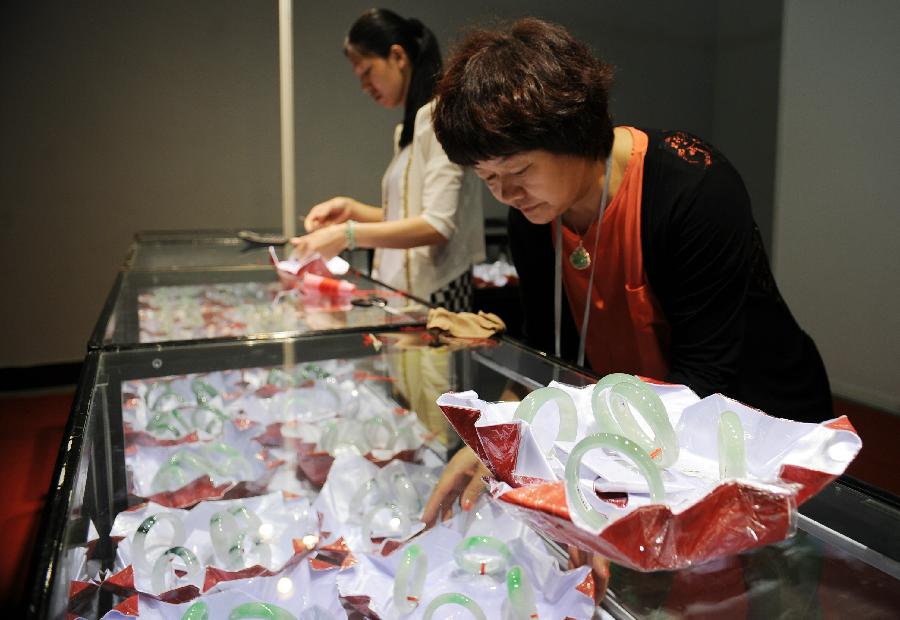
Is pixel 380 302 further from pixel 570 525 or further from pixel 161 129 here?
pixel 161 129

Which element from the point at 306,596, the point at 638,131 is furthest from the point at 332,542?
the point at 638,131

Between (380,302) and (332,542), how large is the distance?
0.89m

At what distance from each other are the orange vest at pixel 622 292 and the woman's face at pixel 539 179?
0.25 feet

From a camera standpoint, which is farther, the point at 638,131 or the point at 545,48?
the point at 638,131

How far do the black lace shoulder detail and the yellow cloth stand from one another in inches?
16.2

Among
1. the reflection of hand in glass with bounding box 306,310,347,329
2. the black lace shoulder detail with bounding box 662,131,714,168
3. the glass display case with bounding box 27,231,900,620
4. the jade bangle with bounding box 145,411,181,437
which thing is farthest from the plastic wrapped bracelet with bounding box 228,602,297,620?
the black lace shoulder detail with bounding box 662,131,714,168

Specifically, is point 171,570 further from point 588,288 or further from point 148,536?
point 588,288

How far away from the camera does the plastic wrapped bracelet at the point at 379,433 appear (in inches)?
43.8

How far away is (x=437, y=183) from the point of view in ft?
7.12

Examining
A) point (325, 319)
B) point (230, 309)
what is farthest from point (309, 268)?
point (325, 319)

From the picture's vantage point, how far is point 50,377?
448 cm

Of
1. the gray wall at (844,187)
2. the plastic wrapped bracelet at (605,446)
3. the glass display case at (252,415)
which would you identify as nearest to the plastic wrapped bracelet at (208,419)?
the glass display case at (252,415)

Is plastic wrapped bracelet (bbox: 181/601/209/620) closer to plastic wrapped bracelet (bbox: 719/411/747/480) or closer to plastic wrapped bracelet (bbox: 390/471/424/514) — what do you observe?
plastic wrapped bracelet (bbox: 390/471/424/514)

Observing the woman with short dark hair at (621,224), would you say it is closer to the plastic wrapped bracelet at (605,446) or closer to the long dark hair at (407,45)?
the plastic wrapped bracelet at (605,446)
